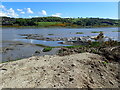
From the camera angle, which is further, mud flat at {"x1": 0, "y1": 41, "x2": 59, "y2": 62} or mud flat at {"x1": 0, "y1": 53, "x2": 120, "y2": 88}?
mud flat at {"x1": 0, "y1": 41, "x2": 59, "y2": 62}

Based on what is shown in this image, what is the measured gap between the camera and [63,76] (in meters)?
8.09

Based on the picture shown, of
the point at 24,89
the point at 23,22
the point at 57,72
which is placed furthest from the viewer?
the point at 23,22

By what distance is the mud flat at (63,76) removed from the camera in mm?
7543

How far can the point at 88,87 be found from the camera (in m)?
7.48

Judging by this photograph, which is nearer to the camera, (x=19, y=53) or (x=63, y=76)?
(x=63, y=76)

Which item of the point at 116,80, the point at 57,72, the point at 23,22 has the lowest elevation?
the point at 116,80

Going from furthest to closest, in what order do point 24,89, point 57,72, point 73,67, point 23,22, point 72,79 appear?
point 23,22 < point 73,67 < point 57,72 < point 72,79 < point 24,89

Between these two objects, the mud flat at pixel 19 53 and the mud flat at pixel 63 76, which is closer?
the mud flat at pixel 63 76

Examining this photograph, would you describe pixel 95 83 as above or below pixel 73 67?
below

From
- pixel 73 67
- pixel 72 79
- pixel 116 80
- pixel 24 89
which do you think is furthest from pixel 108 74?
pixel 24 89

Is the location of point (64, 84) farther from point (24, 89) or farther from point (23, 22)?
point (23, 22)

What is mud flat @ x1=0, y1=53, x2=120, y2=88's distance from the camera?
7543 mm

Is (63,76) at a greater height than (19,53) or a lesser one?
greater

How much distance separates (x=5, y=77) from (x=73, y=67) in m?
4.32
